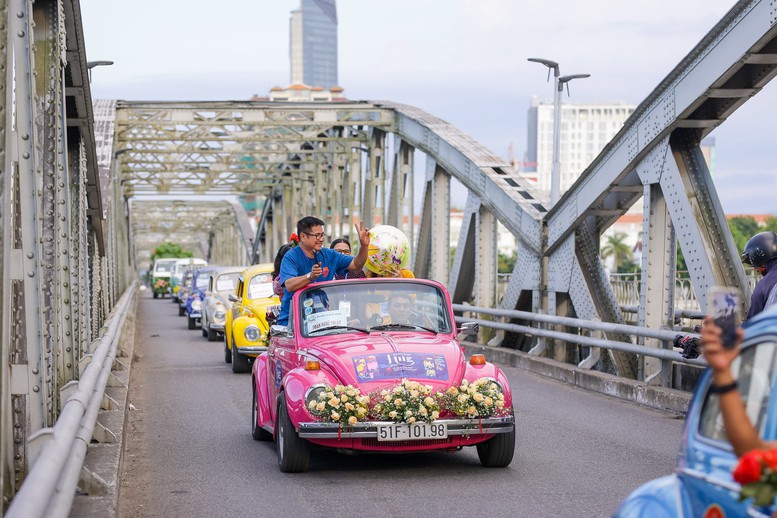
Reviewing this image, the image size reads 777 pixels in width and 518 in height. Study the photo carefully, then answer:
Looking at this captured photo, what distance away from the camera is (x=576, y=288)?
16625 mm

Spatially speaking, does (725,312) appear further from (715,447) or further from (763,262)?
(763,262)

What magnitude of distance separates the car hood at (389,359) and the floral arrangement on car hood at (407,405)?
0.15 meters

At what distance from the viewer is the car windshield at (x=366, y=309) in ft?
30.3

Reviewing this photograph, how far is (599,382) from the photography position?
1449cm

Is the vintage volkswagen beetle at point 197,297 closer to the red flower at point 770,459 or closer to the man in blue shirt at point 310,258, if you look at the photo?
the man in blue shirt at point 310,258

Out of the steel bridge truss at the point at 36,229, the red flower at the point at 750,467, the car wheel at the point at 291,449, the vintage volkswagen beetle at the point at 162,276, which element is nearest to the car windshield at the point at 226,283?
the steel bridge truss at the point at 36,229

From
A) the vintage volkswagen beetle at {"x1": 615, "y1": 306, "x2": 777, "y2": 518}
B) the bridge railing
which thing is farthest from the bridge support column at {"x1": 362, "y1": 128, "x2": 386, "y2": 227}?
the vintage volkswagen beetle at {"x1": 615, "y1": 306, "x2": 777, "y2": 518}

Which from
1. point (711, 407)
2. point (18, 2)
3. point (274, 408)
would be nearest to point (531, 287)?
point (274, 408)

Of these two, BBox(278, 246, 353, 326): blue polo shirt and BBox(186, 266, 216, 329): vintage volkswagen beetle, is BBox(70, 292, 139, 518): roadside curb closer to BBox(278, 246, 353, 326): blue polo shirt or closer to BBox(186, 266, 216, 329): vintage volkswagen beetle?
BBox(278, 246, 353, 326): blue polo shirt

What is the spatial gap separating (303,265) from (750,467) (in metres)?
6.92

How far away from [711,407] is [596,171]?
12338 mm

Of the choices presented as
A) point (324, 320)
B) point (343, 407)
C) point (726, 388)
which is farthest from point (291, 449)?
point (726, 388)

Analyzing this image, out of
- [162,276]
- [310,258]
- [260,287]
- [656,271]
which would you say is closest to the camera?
[310,258]

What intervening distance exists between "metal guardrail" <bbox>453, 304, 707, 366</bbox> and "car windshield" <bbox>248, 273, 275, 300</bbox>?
125 inches
